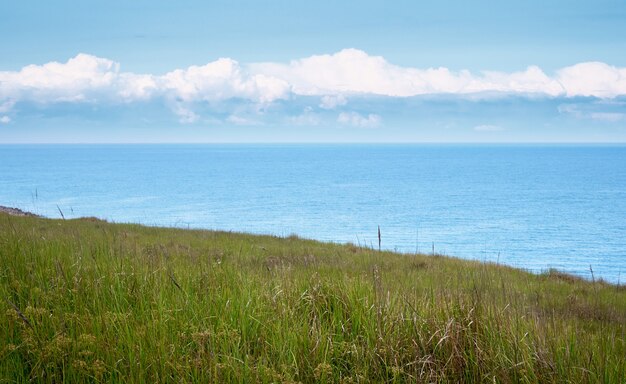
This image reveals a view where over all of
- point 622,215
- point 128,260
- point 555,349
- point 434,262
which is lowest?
point 622,215

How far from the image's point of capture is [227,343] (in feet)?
18.4

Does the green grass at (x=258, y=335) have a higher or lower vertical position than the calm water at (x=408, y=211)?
higher

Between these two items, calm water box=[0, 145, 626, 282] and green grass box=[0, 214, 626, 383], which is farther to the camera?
calm water box=[0, 145, 626, 282]

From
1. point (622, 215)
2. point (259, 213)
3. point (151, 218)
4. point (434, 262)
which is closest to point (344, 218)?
point (259, 213)

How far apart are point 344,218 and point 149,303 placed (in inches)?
2987

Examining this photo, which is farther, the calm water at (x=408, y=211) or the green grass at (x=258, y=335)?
the calm water at (x=408, y=211)

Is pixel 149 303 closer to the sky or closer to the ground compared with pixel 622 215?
closer to the sky

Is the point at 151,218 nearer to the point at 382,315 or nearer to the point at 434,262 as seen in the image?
the point at 434,262

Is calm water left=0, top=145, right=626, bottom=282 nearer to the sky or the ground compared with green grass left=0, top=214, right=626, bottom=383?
nearer to the ground

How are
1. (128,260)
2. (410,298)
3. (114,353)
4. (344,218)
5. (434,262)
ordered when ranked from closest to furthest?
1. (114,353)
2. (410,298)
3. (128,260)
4. (434,262)
5. (344,218)

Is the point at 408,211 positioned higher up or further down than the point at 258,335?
further down

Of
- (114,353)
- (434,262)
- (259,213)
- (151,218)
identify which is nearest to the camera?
(114,353)

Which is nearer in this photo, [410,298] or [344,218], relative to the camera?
[410,298]

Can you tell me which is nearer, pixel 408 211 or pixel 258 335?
pixel 258 335
